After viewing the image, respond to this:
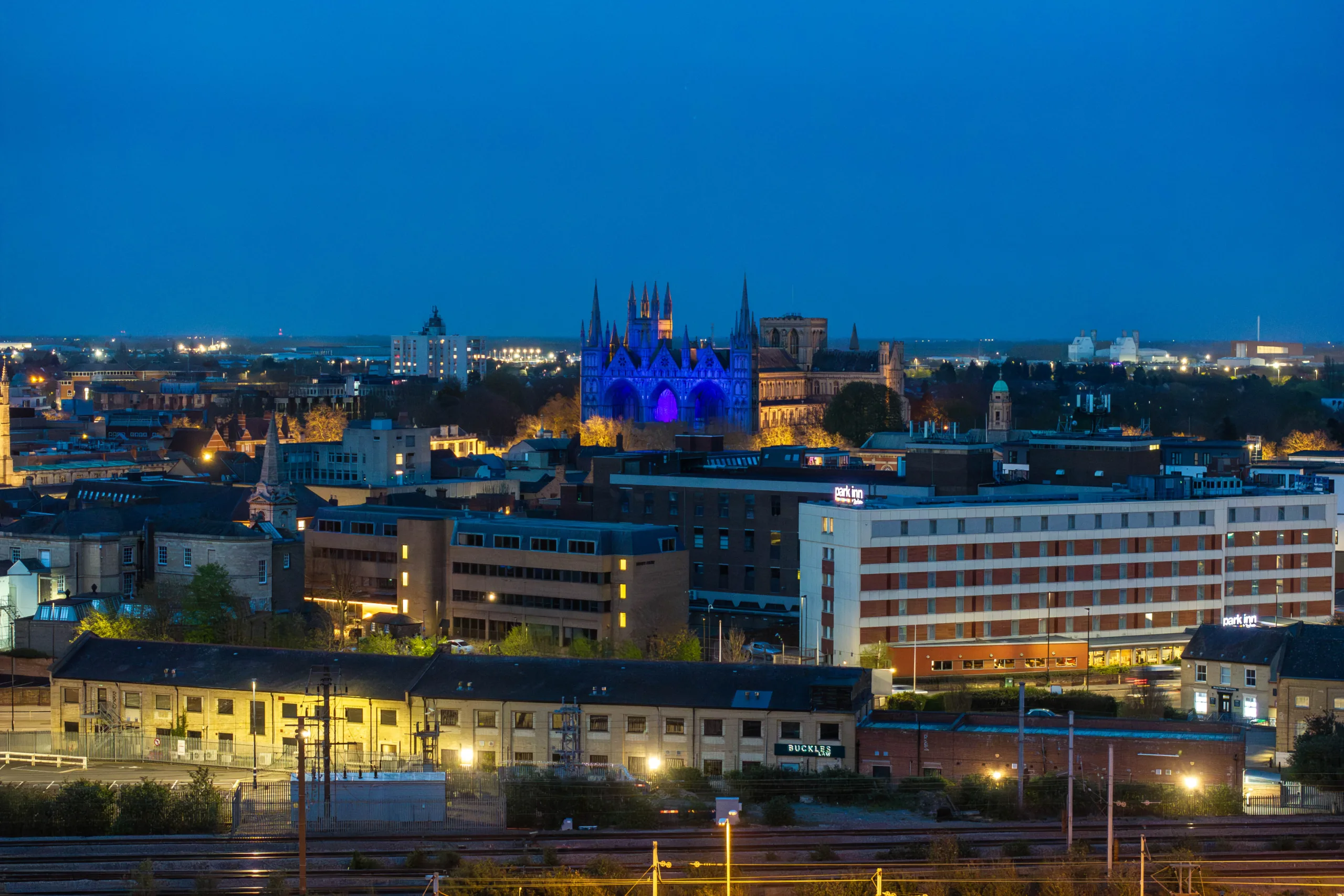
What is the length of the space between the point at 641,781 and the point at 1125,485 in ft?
145

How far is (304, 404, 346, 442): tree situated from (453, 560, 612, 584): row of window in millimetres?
98567

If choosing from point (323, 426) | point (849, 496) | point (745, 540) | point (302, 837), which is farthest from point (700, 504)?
point (323, 426)

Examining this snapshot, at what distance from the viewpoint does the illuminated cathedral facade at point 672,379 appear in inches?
7003

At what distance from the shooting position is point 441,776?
1994 inches

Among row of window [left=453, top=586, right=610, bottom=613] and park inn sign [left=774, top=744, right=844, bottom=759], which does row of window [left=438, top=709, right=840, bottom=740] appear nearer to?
park inn sign [left=774, top=744, right=844, bottom=759]

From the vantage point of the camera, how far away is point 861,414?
16288cm

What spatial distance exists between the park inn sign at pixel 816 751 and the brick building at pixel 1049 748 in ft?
2.19

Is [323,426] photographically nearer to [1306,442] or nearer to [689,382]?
[689,382]

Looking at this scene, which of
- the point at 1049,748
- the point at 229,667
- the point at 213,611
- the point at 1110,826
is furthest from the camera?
the point at 213,611

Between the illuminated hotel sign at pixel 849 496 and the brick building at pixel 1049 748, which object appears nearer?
the brick building at pixel 1049 748

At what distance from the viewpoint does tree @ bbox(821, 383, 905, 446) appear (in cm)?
16100

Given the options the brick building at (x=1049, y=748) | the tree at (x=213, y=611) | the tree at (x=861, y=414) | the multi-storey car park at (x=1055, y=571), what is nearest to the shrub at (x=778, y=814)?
the brick building at (x=1049, y=748)

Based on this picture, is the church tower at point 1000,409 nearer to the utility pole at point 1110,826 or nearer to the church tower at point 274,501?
the church tower at point 274,501

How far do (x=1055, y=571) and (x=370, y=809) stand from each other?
3448cm
